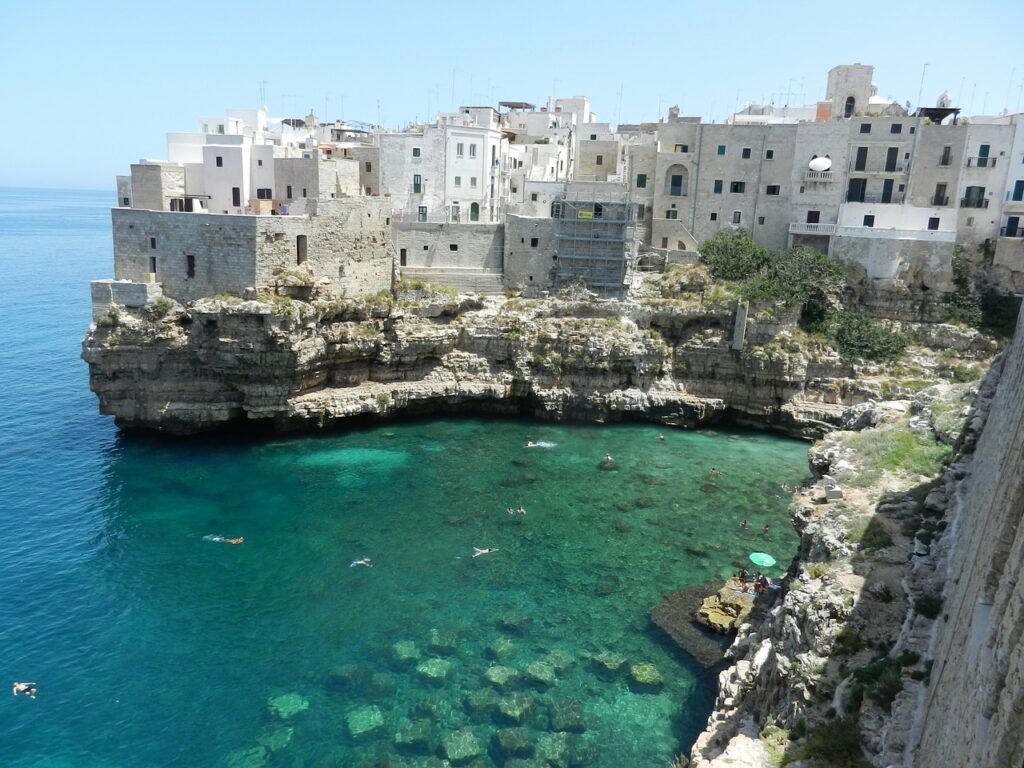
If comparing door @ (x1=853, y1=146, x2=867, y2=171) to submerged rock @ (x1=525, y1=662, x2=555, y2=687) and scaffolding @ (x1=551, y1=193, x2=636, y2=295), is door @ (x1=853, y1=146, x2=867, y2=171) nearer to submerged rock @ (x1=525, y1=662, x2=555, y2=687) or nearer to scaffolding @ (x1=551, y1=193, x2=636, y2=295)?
scaffolding @ (x1=551, y1=193, x2=636, y2=295)

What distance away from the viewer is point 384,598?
23.4m

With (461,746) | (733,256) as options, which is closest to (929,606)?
(461,746)

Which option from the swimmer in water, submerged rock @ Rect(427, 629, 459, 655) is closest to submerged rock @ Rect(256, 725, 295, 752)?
submerged rock @ Rect(427, 629, 459, 655)

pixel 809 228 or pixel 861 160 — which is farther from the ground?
pixel 861 160

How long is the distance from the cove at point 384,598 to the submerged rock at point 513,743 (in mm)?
54

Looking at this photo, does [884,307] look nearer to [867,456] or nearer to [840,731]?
[867,456]

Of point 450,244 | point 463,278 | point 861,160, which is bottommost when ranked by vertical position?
point 463,278

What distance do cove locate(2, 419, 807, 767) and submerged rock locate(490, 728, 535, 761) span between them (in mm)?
54

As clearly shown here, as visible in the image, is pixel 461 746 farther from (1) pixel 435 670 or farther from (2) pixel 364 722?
(1) pixel 435 670

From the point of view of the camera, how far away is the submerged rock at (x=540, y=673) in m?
19.7

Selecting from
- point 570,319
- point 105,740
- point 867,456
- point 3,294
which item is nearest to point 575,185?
point 570,319

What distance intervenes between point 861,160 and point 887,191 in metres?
2.24

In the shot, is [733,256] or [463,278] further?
[463,278]

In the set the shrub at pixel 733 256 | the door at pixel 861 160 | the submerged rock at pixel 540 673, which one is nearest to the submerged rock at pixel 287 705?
the submerged rock at pixel 540 673
